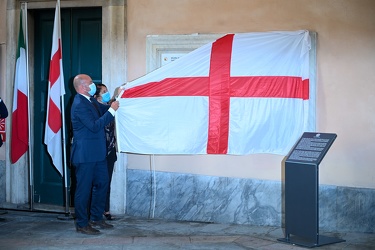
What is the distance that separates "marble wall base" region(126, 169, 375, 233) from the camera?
28.3 feet

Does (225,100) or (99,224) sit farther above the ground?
(225,100)

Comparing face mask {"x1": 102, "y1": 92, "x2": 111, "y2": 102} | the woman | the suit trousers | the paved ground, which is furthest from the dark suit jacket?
the paved ground

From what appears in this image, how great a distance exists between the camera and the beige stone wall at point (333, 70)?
28.1ft

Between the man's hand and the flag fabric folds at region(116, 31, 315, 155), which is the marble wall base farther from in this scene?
the man's hand

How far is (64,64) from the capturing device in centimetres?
1059

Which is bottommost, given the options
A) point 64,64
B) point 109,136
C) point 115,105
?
point 109,136

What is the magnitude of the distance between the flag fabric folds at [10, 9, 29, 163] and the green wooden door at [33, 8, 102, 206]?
1.94 feet

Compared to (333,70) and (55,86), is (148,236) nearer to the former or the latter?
(55,86)

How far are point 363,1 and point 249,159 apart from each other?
7.92 feet

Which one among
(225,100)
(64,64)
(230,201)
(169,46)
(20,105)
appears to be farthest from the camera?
(64,64)

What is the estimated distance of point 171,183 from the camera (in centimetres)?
965

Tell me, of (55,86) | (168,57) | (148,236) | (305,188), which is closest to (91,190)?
(148,236)

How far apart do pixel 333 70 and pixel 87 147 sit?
10.3 ft

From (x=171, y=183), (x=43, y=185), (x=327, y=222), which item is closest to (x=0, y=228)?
(x=43, y=185)
